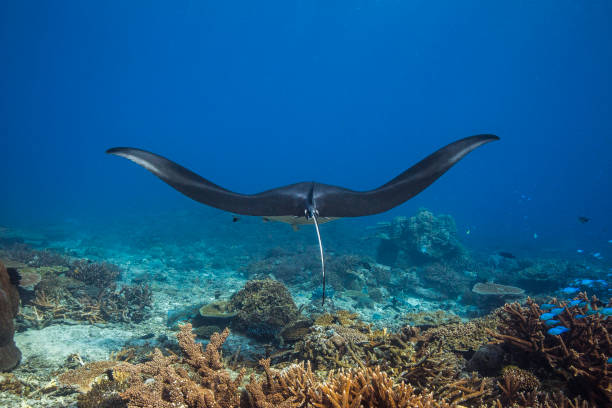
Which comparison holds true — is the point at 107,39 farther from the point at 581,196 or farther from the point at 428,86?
the point at 581,196

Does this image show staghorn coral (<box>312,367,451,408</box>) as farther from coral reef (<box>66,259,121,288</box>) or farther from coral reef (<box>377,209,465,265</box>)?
coral reef (<box>377,209,465,265</box>)

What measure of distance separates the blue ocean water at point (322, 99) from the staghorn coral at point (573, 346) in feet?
81.1

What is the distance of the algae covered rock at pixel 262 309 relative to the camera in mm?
4914

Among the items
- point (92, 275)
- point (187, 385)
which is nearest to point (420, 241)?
point (187, 385)

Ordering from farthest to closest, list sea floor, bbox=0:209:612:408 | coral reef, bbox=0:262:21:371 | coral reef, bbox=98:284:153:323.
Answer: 1. coral reef, bbox=98:284:153:323
2. sea floor, bbox=0:209:612:408
3. coral reef, bbox=0:262:21:371

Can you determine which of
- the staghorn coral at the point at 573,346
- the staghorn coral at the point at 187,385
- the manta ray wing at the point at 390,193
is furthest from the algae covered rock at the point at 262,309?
the staghorn coral at the point at 573,346

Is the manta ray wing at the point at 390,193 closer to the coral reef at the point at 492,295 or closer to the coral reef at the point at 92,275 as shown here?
the coral reef at the point at 492,295

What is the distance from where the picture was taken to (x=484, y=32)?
70750 millimetres

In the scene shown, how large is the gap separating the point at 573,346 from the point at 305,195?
3660 mm

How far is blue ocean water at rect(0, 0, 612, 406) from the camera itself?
61031 millimetres

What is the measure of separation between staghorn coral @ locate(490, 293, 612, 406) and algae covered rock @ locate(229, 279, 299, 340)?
3535mm

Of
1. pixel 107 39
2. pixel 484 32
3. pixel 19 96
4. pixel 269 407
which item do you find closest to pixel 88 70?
pixel 107 39

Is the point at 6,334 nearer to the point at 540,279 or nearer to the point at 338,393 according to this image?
the point at 338,393

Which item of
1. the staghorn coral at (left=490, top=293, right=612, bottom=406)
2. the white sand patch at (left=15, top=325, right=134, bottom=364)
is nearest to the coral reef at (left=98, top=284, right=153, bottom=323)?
the white sand patch at (left=15, top=325, right=134, bottom=364)
